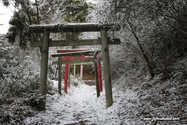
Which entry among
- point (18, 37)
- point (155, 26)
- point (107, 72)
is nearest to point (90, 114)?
point (107, 72)

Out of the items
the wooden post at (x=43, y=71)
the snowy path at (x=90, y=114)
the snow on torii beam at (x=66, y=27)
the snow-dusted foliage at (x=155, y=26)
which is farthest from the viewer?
the snow on torii beam at (x=66, y=27)

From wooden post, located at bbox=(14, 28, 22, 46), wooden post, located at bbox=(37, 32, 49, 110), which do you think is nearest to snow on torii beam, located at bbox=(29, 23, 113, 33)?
wooden post, located at bbox=(37, 32, 49, 110)

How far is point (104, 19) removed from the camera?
3.31 metres

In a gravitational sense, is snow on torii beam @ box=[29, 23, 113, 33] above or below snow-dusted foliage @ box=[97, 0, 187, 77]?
above

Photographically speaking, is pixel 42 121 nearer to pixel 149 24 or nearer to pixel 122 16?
pixel 122 16

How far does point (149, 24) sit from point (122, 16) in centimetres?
126

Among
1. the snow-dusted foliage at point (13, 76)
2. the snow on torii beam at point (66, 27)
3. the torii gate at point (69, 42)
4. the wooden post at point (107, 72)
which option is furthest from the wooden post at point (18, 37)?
the wooden post at point (107, 72)

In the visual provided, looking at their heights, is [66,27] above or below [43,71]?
above

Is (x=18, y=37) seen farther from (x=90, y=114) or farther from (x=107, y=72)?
(x=90, y=114)

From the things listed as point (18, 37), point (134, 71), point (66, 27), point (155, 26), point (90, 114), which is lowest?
point (90, 114)

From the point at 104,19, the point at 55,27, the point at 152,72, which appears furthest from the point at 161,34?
the point at 55,27

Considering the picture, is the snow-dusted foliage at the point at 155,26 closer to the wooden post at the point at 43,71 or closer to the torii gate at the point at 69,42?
the torii gate at the point at 69,42

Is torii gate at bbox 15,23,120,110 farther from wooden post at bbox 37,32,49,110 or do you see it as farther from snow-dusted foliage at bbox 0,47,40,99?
snow-dusted foliage at bbox 0,47,40,99

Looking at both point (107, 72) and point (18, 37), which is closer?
point (107, 72)
